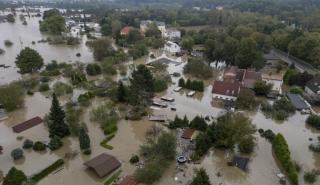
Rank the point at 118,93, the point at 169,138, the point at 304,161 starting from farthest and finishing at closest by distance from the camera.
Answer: the point at 118,93 < the point at 304,161 < the point at 169,138

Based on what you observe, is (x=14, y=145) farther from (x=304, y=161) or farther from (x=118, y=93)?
(x=304, y=161)

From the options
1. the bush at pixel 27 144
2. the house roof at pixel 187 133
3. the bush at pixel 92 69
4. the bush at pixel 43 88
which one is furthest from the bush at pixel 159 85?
the bush at pixel 27 144

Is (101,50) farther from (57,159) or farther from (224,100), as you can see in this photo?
(57,159)

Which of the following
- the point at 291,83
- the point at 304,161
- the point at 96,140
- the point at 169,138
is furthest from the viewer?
the point at 291,83

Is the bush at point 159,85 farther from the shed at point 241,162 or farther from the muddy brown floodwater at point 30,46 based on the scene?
the muddy brown floodwater at point 30,46

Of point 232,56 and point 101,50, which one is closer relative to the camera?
point 232,56

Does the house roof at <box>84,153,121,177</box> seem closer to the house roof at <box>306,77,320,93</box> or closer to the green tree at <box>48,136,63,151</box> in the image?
the green tree at <box>48,136,63,151</box>

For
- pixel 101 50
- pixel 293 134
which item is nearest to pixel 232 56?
pixel 293 134

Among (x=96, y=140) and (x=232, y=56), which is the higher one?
(x=232, y=56)
